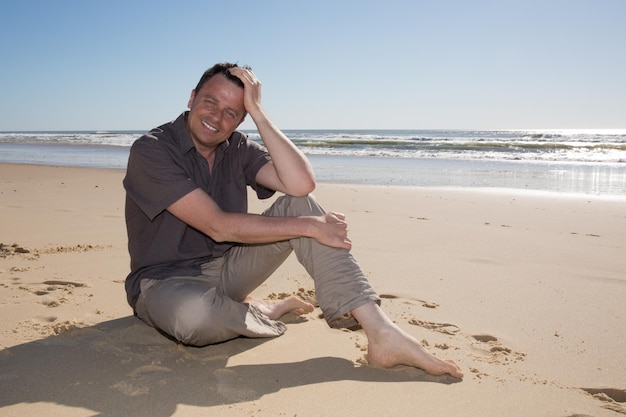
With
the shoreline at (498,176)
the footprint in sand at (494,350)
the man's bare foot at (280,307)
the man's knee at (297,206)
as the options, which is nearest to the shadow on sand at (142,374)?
the man's bare foot at (280,307)

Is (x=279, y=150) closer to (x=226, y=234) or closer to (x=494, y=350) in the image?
(x=226, y=234)

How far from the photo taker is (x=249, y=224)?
7.81 feet

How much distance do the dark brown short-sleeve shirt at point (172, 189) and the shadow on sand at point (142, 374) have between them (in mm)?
315

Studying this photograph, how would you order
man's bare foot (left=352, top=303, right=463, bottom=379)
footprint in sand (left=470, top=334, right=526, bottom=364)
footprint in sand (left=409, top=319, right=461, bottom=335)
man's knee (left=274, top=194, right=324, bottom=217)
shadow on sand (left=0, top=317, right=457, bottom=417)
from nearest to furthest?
shadow on sand (left=0, top=317, right=457, bottom=417) → man's bare foot (left=352, top=303, right=463, bottom=379) → footprint in sand (left=470, top=334, right=526, bottom=364) → man's knee (left=274, top=194, right=324, bottom=217) → footprint in sand (left=409, top=319, right=461, bottom=335)

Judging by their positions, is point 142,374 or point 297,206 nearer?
point 142,374

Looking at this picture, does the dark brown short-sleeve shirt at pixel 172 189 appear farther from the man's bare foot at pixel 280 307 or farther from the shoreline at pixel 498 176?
the shoreline at pixel 498 176

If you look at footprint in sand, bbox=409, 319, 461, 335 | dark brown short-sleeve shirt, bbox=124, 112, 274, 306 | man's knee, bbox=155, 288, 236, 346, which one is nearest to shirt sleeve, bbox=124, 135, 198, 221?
dark brown short-sleeve shirt, bbox=124, 112, 274, 306

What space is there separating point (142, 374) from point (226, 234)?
0.70 meters

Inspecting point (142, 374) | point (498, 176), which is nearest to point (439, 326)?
point (142, 374)

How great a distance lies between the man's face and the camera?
2588mm

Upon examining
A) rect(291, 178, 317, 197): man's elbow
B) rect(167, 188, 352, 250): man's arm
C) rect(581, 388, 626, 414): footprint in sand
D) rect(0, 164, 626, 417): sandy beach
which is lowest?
rect(581, 388, 626, 414): footprint in sand

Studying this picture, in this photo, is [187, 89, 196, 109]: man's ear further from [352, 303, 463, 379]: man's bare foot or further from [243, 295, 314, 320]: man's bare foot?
[352, 303, 463, 379]: man's bare foot

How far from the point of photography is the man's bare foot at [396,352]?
2.25 m

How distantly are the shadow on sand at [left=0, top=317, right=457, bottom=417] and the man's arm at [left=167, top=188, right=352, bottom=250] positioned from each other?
573mm
